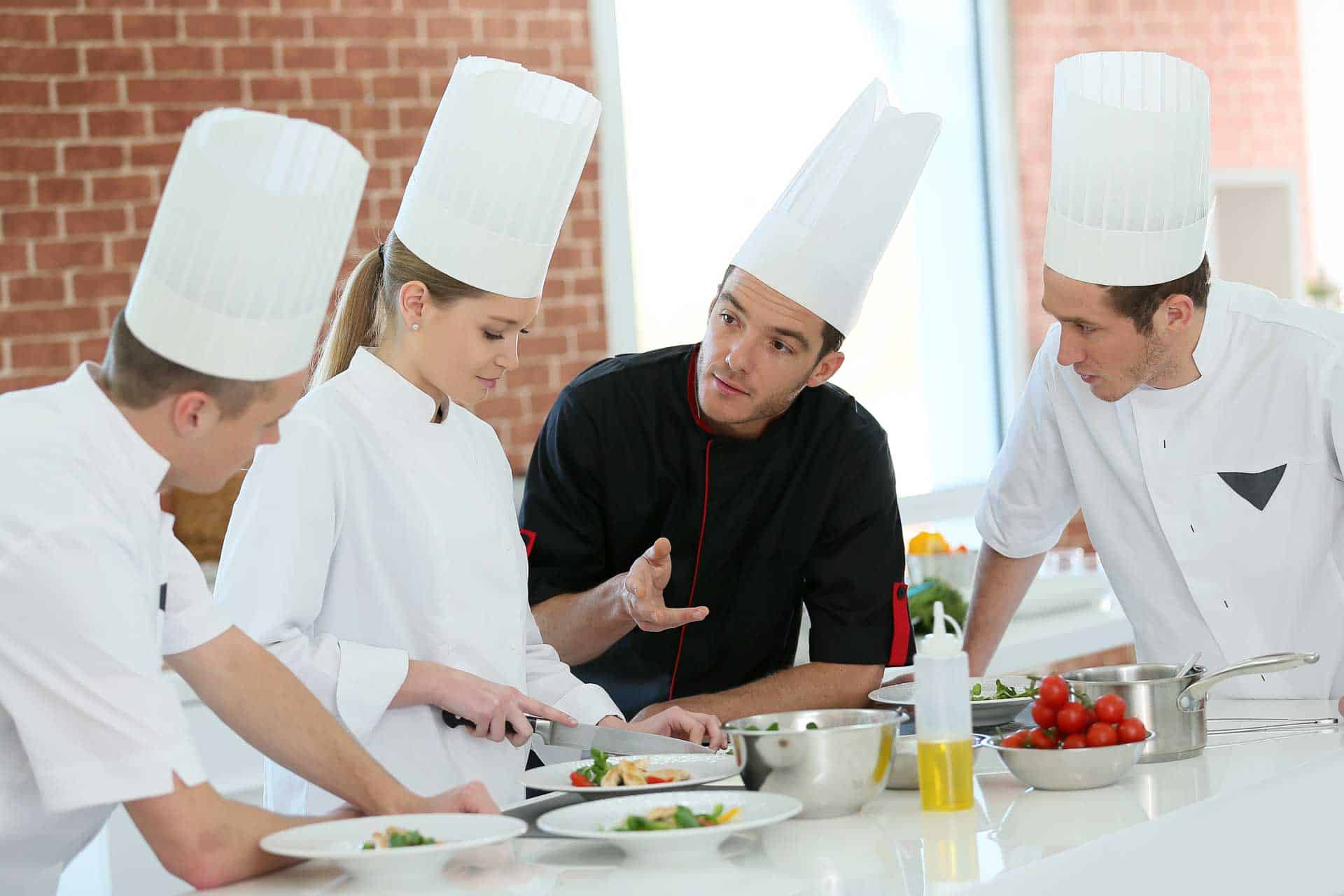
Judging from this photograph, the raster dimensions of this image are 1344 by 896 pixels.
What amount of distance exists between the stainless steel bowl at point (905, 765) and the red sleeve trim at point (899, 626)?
2.77ft

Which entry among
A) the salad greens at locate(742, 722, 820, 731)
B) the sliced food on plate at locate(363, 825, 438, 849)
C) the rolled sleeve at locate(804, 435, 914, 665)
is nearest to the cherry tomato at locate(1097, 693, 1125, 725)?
the salad greens at locate(742, 722, 820, 731)

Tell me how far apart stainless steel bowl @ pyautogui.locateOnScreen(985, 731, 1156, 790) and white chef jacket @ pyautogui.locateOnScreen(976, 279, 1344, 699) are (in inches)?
31.8

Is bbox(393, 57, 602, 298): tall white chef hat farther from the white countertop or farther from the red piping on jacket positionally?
the white countertop

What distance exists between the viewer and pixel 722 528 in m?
2.55

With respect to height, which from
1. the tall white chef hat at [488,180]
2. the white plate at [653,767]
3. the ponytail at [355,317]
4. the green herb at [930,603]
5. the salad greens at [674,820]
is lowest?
the green herb at [930,603]

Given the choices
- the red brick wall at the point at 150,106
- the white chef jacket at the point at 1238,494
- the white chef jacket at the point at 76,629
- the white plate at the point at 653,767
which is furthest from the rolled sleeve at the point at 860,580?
the red brick wall at the point at 150,106

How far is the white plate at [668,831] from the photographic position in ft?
4.54

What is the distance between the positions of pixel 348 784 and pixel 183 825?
26 centimetres

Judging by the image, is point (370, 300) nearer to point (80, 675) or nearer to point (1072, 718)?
point (80, 675)

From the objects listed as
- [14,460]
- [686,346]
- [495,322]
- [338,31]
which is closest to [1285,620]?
[686,346]

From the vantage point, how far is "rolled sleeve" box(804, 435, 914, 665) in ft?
8.34

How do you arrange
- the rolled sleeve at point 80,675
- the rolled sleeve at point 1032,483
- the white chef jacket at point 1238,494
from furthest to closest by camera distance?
1. the rolled sleeve at point 1032,483
2. the white chef jacket at point 1238,494
3. the rolled sleeve at point 80,675

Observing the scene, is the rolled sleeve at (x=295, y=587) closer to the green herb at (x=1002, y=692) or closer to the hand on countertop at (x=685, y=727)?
the hand on countertop at (x=685, y=727)

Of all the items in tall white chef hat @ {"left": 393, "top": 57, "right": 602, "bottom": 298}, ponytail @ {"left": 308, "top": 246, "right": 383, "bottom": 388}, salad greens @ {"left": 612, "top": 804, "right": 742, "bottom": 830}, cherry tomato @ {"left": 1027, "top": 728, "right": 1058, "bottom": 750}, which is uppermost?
tall white chef hat @ {"left": 393, "top": 57, "right": 602, "bottom": 298}
